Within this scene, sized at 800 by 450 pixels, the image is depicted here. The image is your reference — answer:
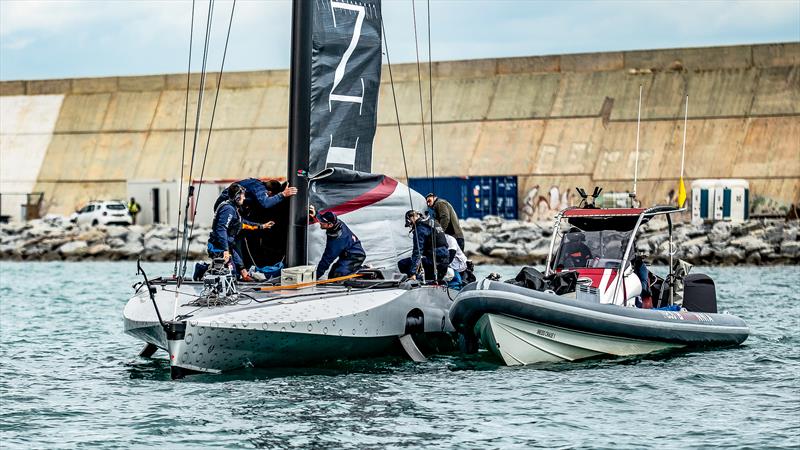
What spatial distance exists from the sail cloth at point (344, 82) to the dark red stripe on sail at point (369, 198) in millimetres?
333

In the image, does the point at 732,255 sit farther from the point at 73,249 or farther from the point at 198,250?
the point at 73,249

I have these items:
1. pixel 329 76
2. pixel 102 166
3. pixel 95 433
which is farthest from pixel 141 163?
pixel 95 433

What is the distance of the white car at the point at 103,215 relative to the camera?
5134 cm

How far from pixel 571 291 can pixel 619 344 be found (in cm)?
81

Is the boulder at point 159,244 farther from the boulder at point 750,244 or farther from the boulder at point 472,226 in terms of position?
the boulder at point 750,244

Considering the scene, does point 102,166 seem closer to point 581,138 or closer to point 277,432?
point 581,138

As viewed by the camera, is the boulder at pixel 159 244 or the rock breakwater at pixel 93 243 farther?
the rock breakwater at pixel 93 243

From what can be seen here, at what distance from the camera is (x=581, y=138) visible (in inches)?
1954

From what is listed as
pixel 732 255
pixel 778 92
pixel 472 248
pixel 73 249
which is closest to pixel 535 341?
pixel 732 255

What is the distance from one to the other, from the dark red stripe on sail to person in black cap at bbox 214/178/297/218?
718 mm

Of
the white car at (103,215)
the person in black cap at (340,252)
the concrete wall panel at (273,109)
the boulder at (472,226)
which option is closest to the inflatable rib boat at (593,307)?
the person in black cap at (340,252)

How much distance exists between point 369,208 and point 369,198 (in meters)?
0.14

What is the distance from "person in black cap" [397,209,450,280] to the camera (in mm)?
15773

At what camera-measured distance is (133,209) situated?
51844mm
